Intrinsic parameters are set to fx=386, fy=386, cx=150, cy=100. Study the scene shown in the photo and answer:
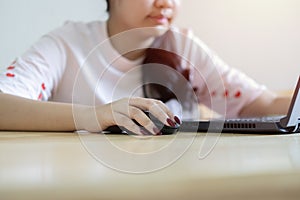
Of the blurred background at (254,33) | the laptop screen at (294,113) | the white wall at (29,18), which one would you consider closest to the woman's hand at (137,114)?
the laptop screen at (294,113)

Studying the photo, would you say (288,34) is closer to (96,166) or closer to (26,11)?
(26,11)

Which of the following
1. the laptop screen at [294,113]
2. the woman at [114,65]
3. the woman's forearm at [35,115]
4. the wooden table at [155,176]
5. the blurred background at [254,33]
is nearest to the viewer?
the wooden table at [155,176]

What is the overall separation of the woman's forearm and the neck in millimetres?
521

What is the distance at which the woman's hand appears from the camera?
50 cm

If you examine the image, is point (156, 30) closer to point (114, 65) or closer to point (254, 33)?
point (114, 65)

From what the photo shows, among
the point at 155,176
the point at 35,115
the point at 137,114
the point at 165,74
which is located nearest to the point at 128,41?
the point at 165,74

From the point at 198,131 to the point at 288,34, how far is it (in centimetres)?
155

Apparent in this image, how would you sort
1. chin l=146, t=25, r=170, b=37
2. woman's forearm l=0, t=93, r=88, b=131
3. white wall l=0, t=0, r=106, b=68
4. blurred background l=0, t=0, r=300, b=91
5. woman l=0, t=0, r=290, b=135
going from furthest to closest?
1. blurred background l=0, t=0, r=300, b=91
2. white wall l=0, t=0, r=106, b=68
3. chin l=146, t=25, r=170, b=37
4. woman l=0, t=0, r=290, b=135
5. woman's forearm l=0, t=93, r=88, b=131

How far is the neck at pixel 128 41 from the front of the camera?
44.3 inches

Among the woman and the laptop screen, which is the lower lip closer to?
the woman

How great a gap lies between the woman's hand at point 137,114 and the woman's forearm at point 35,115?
0.07 metres

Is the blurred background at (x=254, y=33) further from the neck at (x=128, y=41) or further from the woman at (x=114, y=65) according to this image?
the neck at (x=128, y=41)

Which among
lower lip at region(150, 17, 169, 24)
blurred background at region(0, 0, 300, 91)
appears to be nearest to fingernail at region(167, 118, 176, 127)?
lower lip at region(150, 17, 169, 24)

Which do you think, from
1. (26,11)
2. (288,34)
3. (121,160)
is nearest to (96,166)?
(121,160)
